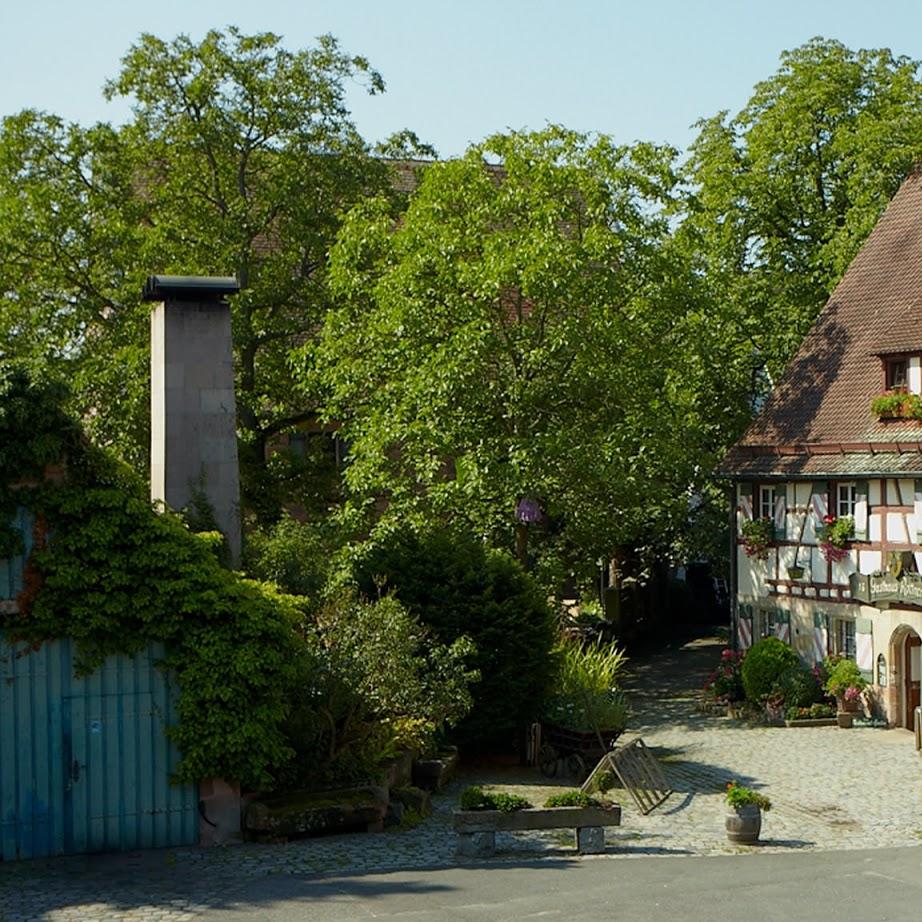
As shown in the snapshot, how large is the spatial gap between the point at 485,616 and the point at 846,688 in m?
8.64

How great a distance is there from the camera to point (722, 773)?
20.6 m

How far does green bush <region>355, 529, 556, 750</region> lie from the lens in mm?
20469

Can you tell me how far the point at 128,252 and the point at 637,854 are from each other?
57.1 feet

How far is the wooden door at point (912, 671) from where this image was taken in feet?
83.4

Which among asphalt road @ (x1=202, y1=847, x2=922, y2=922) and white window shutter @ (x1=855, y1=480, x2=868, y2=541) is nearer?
asphalt road @ (x1=202, y1=847, x2=922, y2=922)

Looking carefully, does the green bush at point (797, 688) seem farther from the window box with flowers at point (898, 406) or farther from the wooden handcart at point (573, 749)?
the wooden handcart at point (573, 749)

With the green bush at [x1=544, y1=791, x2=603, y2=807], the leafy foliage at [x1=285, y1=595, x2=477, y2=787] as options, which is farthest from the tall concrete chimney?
the green bush at [x1=544, y1=791, x2=603, y2=807]

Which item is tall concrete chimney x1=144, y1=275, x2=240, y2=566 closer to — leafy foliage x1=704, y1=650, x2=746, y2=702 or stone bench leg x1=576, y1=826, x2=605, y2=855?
stone bench leg x1=576, y1=826, x2=605, y2=855

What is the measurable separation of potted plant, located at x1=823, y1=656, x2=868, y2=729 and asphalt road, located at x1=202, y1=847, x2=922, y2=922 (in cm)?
1094

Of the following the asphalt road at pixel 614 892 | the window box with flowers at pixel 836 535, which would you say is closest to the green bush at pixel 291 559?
the asphalt road at pixel 614 892

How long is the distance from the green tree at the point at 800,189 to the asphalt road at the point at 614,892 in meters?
19.3

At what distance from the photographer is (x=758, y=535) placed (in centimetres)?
2908

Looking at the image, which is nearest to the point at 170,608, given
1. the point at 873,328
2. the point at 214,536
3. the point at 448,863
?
the point at 214,536

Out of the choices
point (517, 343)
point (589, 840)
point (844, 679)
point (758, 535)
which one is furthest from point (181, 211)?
point (589, 840)
